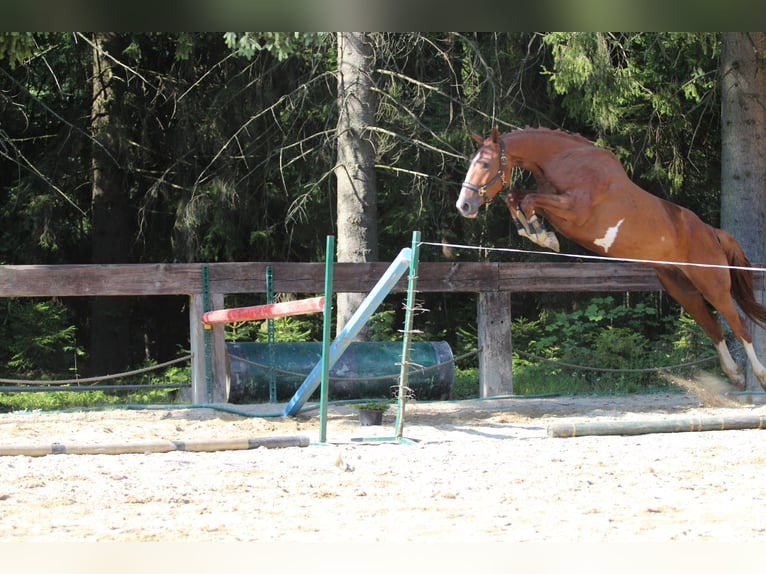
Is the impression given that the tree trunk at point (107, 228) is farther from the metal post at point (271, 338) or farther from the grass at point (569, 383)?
the metal post at point (271, 338)

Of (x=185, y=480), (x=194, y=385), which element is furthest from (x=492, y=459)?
(x=194, y=385)

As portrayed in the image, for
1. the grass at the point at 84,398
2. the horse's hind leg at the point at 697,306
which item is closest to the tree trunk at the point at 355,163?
the grass at the point at 84,398

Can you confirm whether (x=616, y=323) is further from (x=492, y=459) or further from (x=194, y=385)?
(x=492, y=459)

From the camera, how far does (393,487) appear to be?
473cm

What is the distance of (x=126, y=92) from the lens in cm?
1409

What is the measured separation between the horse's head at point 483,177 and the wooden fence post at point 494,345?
1811mm

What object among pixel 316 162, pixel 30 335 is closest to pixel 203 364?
pixel 316 162

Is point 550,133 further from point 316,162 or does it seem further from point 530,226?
point 316,162

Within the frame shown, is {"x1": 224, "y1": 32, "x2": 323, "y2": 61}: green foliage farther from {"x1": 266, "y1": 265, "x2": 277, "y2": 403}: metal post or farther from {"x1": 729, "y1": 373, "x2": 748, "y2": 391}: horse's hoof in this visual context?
{"x1": 729, "y1": 373, "x2": 748, "y2": 391}: horse's hoof

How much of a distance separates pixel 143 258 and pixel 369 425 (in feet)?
27.8

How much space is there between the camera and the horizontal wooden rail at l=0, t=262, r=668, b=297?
27.2 feet

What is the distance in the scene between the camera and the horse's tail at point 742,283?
8.96 meters

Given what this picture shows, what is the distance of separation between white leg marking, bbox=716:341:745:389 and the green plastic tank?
256 cm

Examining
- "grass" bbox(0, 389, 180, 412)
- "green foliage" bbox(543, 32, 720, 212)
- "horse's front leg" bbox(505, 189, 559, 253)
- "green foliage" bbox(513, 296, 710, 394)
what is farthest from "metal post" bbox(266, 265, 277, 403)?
"green foliage" bbox(543, 32, 720, 212)
